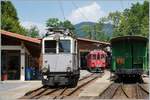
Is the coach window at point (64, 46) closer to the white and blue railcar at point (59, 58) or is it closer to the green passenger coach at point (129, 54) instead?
the white and blue railcar at point (59, 58)

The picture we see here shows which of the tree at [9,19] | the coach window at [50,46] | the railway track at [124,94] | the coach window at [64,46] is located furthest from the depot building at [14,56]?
the tree at [9,19]

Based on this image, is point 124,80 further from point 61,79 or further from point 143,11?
point 143,11

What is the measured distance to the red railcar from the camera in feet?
179

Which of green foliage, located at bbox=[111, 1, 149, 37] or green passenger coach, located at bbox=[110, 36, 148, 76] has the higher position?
green foliage, located at bbox=[111, 1, 149, 37]

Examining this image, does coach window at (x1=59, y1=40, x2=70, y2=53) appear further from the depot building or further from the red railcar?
the red railcar

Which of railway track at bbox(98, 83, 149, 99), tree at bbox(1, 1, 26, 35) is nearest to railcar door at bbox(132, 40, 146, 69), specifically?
railway track at bbox(98, 83, 149, 99)

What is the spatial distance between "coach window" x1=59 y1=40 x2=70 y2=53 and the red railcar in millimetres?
27130

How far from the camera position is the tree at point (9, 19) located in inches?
2763

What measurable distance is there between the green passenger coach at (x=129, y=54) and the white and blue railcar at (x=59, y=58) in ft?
16.0

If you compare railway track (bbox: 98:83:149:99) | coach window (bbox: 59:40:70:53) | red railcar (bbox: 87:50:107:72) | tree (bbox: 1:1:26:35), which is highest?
tree (bbox: 1:1:26:35)

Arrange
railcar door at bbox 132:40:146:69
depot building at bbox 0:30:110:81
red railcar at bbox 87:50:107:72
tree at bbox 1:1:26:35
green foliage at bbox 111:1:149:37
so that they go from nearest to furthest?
railcar door at bbox 132:40:146:69
depot building at bbox 0:30:110:81
red railcar at bbox 87:50:107:72
tree at bbox 1:1:26:35
green foliage at bbox 111:1:149:37

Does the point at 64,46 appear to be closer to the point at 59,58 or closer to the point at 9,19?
the point at 59,58

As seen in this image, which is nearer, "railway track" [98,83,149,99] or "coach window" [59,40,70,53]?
"railway track" [98,83,149,99]

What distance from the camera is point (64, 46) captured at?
89.7ft
